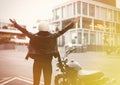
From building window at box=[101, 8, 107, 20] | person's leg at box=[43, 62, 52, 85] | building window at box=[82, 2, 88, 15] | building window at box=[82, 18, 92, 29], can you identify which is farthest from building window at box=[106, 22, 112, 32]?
person's leg at box=[43, 62, 52, 85]

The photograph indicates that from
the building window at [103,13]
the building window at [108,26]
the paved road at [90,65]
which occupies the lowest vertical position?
the paved road at [90,65]

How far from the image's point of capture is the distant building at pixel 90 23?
3.52m

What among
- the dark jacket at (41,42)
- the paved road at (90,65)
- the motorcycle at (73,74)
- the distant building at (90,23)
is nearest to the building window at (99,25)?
the distant building at (90,23)

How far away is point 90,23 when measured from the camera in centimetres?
361

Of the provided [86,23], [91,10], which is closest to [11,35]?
[86,23]

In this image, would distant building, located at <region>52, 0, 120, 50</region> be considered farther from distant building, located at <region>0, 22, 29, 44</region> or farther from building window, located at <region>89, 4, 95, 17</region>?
distant building, located at <region>0, 22, 29, 44</region>

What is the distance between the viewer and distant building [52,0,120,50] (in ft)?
11.6

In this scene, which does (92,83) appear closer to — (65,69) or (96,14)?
(65,69)

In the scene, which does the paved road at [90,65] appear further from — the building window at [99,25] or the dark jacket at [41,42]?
the dark jacket at [41,42]

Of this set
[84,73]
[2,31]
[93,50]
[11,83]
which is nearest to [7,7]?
[2,31]

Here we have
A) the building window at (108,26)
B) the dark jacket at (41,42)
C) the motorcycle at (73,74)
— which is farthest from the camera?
the building window at (108,26)

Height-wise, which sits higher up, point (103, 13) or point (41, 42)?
point (103, 13)

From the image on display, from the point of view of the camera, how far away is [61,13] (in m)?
3.65

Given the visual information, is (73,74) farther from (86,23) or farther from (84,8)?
(84,8)
